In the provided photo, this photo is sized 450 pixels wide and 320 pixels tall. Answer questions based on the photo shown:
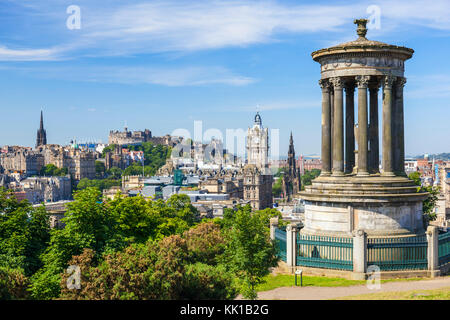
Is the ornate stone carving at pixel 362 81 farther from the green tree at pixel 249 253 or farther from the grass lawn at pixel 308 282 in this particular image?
the grass lawn at pixel 308 282

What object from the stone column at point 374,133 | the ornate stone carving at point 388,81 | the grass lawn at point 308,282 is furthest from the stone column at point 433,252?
the ornate stone carving at point 388,81

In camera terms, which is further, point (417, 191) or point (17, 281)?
point (417, 191)

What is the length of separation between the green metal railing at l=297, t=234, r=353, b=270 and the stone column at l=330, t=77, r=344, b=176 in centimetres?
441

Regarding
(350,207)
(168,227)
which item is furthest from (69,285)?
(168,227)

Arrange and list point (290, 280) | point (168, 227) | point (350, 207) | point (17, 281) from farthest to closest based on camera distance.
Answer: point (168, 227), point (350, 207), point (290, 280), point (17, 281)

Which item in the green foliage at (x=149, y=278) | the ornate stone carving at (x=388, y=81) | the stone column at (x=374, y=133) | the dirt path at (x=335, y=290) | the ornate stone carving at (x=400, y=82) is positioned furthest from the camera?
the stone column at (x=374, y=133)

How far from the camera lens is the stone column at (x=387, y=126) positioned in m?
34.2

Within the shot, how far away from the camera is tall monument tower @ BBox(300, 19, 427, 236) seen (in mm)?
32500

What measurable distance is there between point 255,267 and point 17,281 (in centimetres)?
1095

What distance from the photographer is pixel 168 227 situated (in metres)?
53.6

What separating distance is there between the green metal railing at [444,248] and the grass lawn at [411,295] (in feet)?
17.6

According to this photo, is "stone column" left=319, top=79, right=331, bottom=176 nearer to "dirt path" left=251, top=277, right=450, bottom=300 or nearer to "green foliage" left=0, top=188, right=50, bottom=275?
"dirt path" left=251, top=277, right=450, bottom=300

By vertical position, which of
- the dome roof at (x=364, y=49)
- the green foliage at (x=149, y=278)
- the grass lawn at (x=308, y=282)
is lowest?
the grass lawn at (x=308, y=282)
